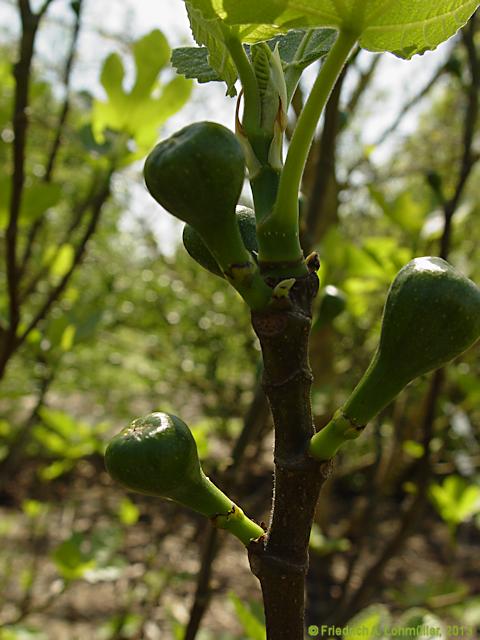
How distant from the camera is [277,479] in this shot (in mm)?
499

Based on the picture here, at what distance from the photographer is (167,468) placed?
0.51 meters

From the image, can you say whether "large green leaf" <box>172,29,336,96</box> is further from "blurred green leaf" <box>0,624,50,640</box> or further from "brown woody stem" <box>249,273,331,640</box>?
"blurred green leaf" <box>0,624,50,640</box>

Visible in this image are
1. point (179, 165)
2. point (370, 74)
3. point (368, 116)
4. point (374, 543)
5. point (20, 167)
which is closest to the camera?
point (179, 165)

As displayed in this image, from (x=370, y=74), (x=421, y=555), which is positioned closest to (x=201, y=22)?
(x=370, y=74)

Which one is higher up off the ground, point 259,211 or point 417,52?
point 417,52

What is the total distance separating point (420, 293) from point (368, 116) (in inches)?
169

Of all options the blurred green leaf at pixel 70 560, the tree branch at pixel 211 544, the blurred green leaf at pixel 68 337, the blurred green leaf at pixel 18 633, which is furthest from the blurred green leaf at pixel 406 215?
the blurred green leaf at pixel 18 633

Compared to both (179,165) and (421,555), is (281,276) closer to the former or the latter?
(179,165)

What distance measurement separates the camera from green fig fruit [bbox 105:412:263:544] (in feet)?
1.65

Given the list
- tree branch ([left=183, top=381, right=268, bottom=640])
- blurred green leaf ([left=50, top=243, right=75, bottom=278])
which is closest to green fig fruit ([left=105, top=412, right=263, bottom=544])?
tree branch ([left=183, top=381, right=268, bottom=640])

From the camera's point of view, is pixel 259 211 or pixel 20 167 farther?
pixel 20 167

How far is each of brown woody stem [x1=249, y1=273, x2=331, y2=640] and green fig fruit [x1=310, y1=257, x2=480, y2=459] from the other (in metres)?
0.02

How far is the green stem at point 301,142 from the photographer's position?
1.52 feet

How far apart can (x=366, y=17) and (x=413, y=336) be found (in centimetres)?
24
